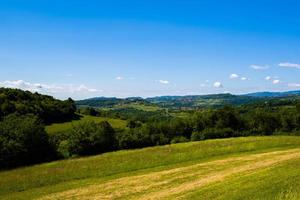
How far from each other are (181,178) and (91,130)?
2089 inches

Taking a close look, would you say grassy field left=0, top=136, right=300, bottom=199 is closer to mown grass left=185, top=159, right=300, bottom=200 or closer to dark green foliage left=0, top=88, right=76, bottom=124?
mown grass left=185, top=159, right=300, bottom=200

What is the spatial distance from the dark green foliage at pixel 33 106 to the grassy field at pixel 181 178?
236 ft

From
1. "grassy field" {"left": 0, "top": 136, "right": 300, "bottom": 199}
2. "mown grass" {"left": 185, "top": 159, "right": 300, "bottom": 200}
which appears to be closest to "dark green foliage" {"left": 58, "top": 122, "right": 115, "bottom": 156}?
"grassy field" {"left": 0, "top": 136, "right": 300, "bottom": 199}

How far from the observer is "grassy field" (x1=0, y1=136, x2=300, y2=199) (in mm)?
23750

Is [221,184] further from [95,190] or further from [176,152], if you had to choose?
[176,152]

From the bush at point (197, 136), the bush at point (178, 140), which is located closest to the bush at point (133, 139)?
the bush at point (178, 140)

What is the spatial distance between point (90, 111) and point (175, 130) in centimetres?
7692

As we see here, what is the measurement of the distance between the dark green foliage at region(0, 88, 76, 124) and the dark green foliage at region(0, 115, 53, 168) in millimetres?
46029

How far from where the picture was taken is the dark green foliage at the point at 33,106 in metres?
124

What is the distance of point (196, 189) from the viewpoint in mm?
26734

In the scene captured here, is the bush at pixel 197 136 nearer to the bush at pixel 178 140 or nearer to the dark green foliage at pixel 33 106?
the bush at pixel 178 140

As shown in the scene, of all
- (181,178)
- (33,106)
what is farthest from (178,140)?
(181,178)

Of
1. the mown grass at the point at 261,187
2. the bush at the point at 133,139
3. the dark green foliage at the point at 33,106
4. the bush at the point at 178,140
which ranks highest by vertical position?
the dark green foliage at the point at 33,106

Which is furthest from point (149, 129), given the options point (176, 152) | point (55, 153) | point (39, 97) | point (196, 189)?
point (196, 189)
